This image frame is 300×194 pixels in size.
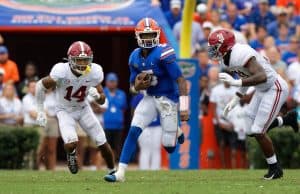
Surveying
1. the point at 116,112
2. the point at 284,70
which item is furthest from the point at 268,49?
the point at 116,112

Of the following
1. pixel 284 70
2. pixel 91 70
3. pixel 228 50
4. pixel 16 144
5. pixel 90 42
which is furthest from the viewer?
pixel 90 42

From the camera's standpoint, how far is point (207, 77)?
57.2 ft

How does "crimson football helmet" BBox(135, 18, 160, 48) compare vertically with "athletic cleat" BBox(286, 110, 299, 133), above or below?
above

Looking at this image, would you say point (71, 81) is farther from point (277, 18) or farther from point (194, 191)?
point (277, 18)

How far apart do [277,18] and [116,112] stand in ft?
12.9

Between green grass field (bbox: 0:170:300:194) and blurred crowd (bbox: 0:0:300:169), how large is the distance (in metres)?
3.81

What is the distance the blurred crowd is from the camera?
16.2 meters

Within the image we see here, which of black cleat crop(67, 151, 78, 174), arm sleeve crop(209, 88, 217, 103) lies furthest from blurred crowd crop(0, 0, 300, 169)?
black cleat crop(67, 151, 78, 174)

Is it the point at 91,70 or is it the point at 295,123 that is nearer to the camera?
the point at 91,70

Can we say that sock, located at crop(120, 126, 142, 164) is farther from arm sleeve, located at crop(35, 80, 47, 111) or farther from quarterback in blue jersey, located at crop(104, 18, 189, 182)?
arm sleeve, located at crop(35, 80, 47, 111)

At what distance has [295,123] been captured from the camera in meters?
12.2

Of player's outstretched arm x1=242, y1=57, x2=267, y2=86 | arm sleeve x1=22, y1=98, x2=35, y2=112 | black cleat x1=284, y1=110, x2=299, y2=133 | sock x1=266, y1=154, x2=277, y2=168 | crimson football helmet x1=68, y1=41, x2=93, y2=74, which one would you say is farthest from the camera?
arm sleeve x1=22, y1=98, x2=35, y2=112

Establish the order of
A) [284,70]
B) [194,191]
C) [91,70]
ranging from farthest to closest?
[284,70], [91,70], [194,191]

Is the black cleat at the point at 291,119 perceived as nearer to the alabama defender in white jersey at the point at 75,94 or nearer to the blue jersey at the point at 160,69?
the blue jersey at the point at 160,69
